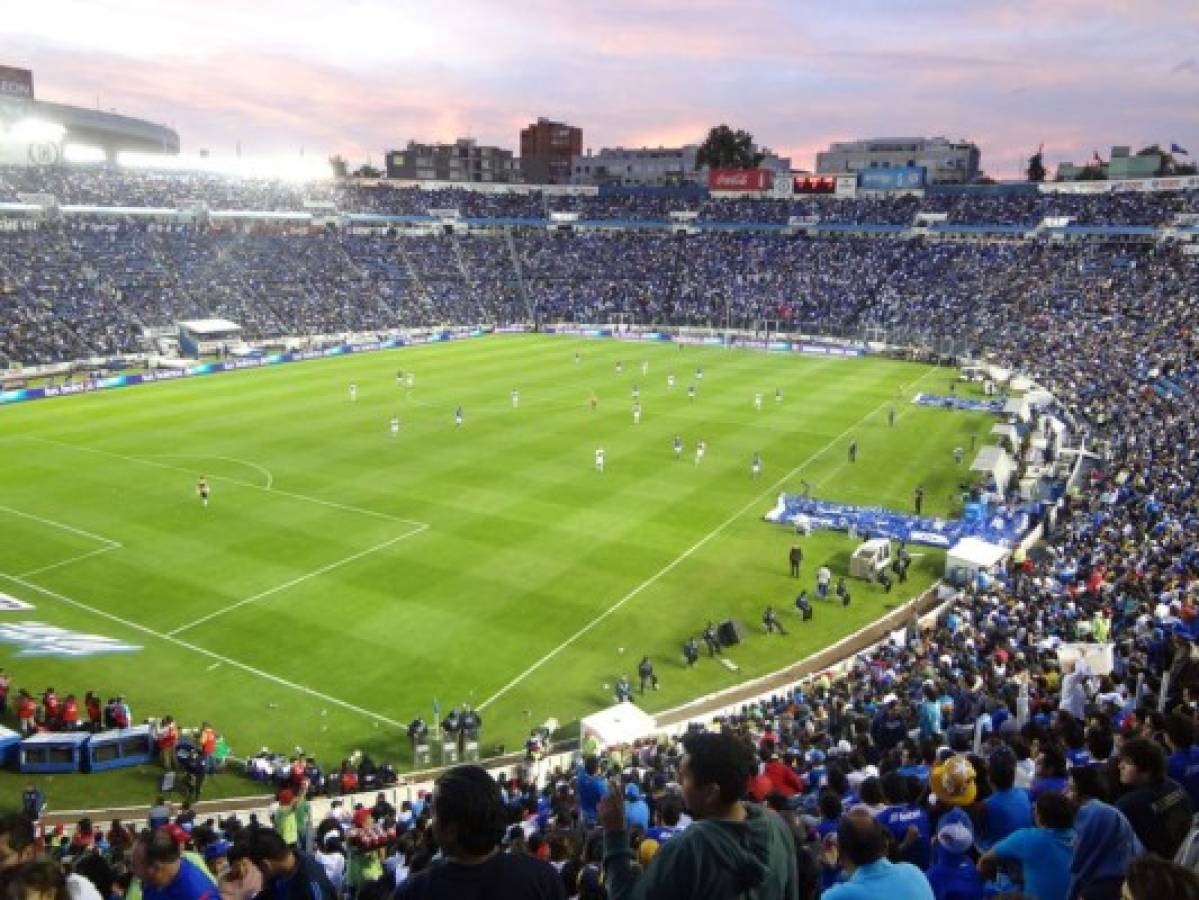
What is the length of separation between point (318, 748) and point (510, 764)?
4.50m

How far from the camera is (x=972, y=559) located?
2959cm

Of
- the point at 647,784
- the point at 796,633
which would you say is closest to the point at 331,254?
the point at 796,633

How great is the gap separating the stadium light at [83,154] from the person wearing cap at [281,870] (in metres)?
109

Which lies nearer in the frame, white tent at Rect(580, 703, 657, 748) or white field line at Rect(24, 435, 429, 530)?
white tent at Rect(580, 703, 657, 748)

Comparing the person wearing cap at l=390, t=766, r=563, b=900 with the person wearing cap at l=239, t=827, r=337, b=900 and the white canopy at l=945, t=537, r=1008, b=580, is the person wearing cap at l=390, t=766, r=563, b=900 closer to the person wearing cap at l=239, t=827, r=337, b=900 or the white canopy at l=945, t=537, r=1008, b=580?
the person wearing cap at l=239, t=827, r=337, b=900

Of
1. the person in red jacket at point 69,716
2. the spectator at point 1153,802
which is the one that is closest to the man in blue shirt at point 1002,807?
the spectator at point 1153,802

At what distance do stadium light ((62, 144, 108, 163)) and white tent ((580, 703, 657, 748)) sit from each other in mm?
100346

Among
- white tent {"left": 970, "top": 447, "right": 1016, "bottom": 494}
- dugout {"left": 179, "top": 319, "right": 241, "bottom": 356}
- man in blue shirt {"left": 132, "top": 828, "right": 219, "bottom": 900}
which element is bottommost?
white tent {"left": 970, "top": 447, "right": 1016, "bottom": 494}

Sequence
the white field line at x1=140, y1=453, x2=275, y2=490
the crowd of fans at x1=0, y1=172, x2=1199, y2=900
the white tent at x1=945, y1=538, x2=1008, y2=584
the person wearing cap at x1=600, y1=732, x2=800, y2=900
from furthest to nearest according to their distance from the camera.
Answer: the white field line at x1=140, y1=453, x2=275, y2=490 → the white tent at x1=945, y1=538, x2=1008, y2=584 → the crowd of fans at x1=0, y1=172, x2=1199, y2=900 → the person wearing cap at x1=600, y1=732, x2=800, y2=900

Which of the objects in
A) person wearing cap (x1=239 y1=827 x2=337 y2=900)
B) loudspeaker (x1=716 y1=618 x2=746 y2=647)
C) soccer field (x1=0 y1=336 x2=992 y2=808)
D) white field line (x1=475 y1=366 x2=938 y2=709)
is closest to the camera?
person wearing cap (x1=239 y1=827 x2=337 y2=900)

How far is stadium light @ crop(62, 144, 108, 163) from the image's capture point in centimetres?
9802

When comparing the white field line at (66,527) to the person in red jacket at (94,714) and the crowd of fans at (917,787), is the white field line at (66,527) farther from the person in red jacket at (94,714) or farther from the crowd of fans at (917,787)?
the crowd of fans at (917,787)

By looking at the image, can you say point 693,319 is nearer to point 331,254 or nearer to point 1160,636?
point 331,254

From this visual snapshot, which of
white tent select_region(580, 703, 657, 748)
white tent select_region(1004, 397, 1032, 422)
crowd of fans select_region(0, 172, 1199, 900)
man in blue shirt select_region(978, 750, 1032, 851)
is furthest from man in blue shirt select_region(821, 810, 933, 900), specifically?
white tent select_region(1004, 397, 1032, 422)
